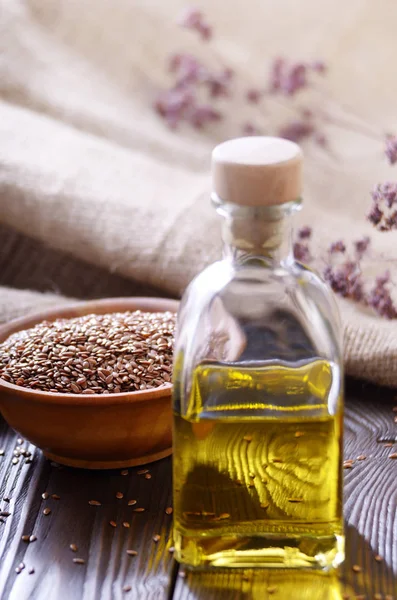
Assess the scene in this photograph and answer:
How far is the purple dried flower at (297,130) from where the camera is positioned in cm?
155

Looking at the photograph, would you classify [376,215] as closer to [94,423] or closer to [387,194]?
[387,194]

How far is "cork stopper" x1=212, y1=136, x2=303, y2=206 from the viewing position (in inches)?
24.9

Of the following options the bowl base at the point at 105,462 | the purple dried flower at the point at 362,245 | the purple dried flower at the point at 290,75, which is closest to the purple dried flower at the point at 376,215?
the purple dried flower at the point at 362,245

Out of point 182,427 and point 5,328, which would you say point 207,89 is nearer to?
point 5,328

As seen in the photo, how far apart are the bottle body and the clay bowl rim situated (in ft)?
0.38

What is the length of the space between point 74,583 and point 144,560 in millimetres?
67

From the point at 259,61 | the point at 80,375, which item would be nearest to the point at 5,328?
the point at 80,375

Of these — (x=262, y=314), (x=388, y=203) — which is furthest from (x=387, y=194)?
(x=262, y=314)

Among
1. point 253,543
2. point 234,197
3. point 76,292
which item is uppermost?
point 234,197

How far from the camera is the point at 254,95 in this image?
1.57 metres

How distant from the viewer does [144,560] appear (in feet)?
2.50

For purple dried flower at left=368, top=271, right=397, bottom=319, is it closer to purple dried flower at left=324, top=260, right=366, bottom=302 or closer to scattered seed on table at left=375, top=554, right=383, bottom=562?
purple dried flower at left=324, top=260, right=366, bottom=302

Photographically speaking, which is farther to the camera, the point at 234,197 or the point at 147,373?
the point at 147,373

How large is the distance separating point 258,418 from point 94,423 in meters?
0.20
